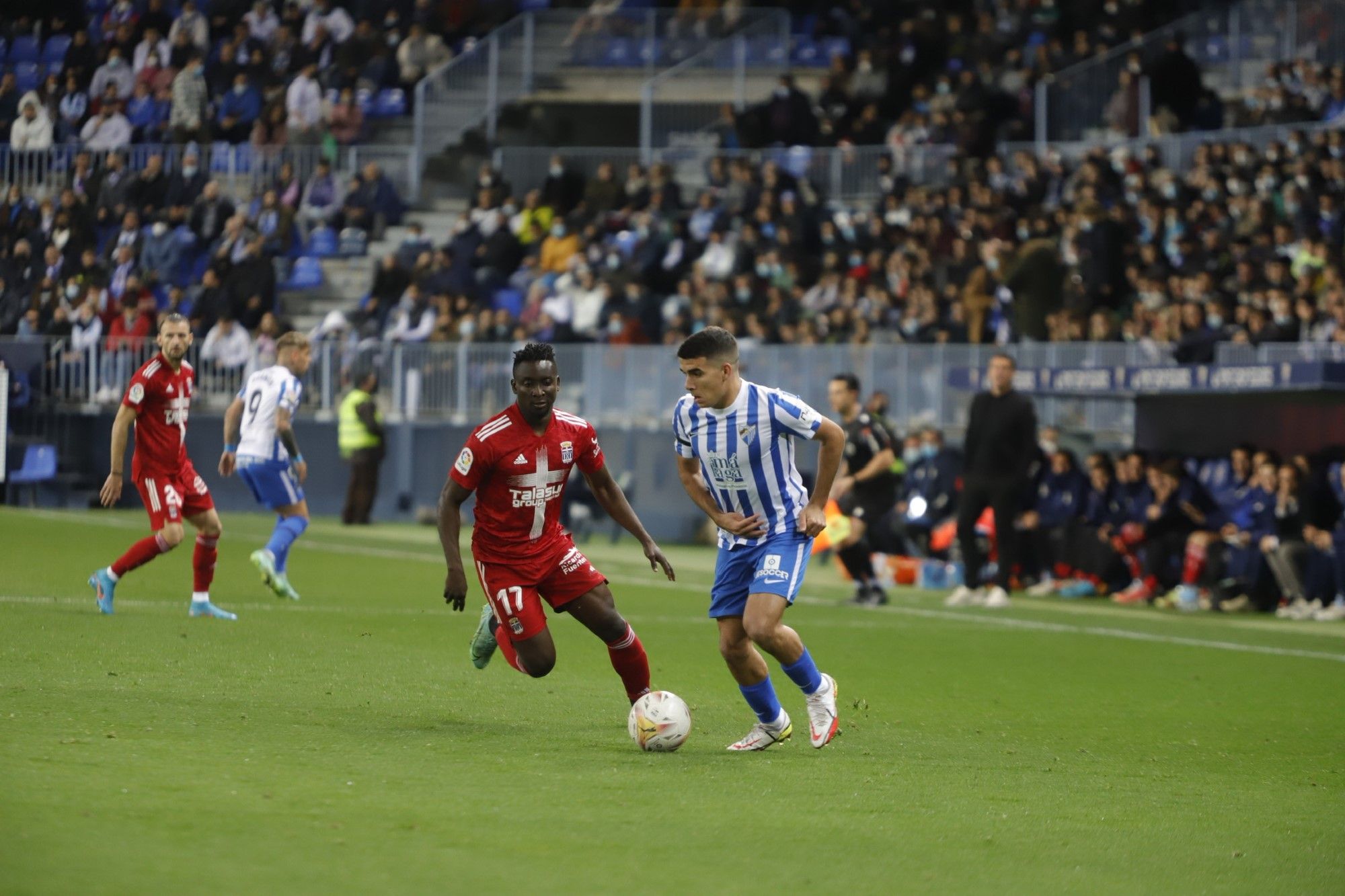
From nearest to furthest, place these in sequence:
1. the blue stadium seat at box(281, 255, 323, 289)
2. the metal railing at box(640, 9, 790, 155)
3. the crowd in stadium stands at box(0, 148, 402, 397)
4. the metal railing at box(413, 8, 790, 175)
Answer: the crowd in stadium stands at box(0, 148, 402, 397) < the blue stadium seat at box(281, 255, 323, 289) < the metal railing at box(640, 9, 790, 155) < the metal railing at box(413, 8, 790, 175)

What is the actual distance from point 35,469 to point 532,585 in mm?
19346

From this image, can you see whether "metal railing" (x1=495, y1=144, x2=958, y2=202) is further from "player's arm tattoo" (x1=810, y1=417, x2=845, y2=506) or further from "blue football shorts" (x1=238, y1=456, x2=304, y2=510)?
"player's arm tattoo" (x1=810, y1=417, x2=845, y2=506)

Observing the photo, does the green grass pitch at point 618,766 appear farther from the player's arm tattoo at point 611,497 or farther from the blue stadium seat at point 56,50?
the blue stadium seat at point 56,50

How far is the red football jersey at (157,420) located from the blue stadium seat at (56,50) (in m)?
21.8

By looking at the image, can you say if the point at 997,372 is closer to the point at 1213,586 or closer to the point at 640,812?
the point at 1213,586

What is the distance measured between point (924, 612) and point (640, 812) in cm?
993

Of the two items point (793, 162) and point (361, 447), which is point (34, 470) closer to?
point (361, 447)

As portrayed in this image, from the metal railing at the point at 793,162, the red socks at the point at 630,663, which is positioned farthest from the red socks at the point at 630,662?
the metal railing at the point at 793,162

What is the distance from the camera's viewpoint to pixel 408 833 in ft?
19.0

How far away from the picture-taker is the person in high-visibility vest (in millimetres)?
25422

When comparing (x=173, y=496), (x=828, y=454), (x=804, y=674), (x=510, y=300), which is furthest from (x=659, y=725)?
(x=510, y=300)

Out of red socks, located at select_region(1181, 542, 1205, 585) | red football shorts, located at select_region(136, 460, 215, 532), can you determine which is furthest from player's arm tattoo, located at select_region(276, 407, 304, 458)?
red socks, located at select_region(1181, 542, 1205, 585)

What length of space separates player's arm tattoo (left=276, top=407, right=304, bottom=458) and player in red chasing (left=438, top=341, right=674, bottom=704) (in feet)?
18.6

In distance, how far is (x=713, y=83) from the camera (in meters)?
33.6
